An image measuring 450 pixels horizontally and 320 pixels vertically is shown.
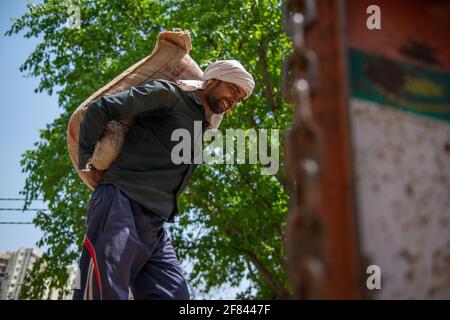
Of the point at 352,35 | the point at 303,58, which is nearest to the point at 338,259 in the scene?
the point at 303,58

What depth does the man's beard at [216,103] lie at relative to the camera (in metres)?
2.90

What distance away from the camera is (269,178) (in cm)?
974

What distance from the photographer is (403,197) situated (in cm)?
135

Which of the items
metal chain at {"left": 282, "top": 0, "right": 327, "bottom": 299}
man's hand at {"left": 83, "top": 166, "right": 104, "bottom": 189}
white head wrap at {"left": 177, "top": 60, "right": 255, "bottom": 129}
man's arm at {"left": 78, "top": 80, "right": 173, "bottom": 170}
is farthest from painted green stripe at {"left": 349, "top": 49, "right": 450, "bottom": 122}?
man's hand at {"left": 83, "top": 166, "right": 104, "bottom": 189}

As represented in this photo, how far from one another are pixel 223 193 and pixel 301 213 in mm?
8959

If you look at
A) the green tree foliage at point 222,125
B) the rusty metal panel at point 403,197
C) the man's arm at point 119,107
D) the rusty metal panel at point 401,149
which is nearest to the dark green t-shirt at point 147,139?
the man's arm at point 119,107

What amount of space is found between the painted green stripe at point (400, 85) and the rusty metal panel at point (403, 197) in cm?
2

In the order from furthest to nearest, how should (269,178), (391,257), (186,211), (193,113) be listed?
(186,211), (269,178), (193,113), (391,257)

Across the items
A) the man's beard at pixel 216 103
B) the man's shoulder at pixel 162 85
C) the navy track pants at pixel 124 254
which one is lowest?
the navy track pants at pixel 124 254

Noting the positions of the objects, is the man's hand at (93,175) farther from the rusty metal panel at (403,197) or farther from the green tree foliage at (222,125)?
the green tree foliage at (222,125)

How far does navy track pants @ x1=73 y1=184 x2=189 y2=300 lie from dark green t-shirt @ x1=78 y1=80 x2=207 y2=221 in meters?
0.08

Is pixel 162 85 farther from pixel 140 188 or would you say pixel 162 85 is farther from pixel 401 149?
pixel 401 149

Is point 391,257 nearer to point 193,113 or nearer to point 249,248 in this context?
point 193,113

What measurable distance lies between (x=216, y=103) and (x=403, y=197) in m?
1.68
